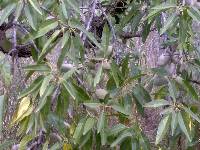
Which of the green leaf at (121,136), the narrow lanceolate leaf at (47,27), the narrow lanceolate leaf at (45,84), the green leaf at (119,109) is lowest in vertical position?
the green leaf at (121,136)

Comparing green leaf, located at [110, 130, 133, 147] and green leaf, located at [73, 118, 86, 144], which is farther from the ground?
green leaf, located at [73, 118, 86, 144]

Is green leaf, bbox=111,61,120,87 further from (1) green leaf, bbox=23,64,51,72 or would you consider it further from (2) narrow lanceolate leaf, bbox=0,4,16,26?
(2) narrow lanceolate leaf, bbox=0,4,16,26

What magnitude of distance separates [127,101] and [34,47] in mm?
241

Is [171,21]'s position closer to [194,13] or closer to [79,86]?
[194,13]

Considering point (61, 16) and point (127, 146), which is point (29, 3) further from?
point (127, 146)

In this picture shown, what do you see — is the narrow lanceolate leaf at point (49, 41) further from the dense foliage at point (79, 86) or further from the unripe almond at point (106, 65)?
the unripe almond at point (106, 65)

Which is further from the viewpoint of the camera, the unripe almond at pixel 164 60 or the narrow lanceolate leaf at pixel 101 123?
the unripe almond at pixel 164 60

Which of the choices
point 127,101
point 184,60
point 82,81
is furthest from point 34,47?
point 184,60

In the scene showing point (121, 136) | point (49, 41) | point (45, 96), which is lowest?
point (121, 136)

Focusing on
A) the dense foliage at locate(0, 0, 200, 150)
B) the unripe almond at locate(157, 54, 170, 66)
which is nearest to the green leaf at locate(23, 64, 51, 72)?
the dense foliage at locate(0, 0, 200, 150)

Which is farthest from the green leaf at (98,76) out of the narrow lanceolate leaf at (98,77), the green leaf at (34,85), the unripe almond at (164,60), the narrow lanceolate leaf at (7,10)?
the unripe almond at (164,60)

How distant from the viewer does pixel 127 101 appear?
1005 millimetres

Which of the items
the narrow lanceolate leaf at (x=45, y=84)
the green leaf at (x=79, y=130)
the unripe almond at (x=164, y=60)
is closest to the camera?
the narrow lanceolate leaf at (x=45, y=84)

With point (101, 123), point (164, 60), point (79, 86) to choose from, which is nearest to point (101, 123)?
point (101, 123)
